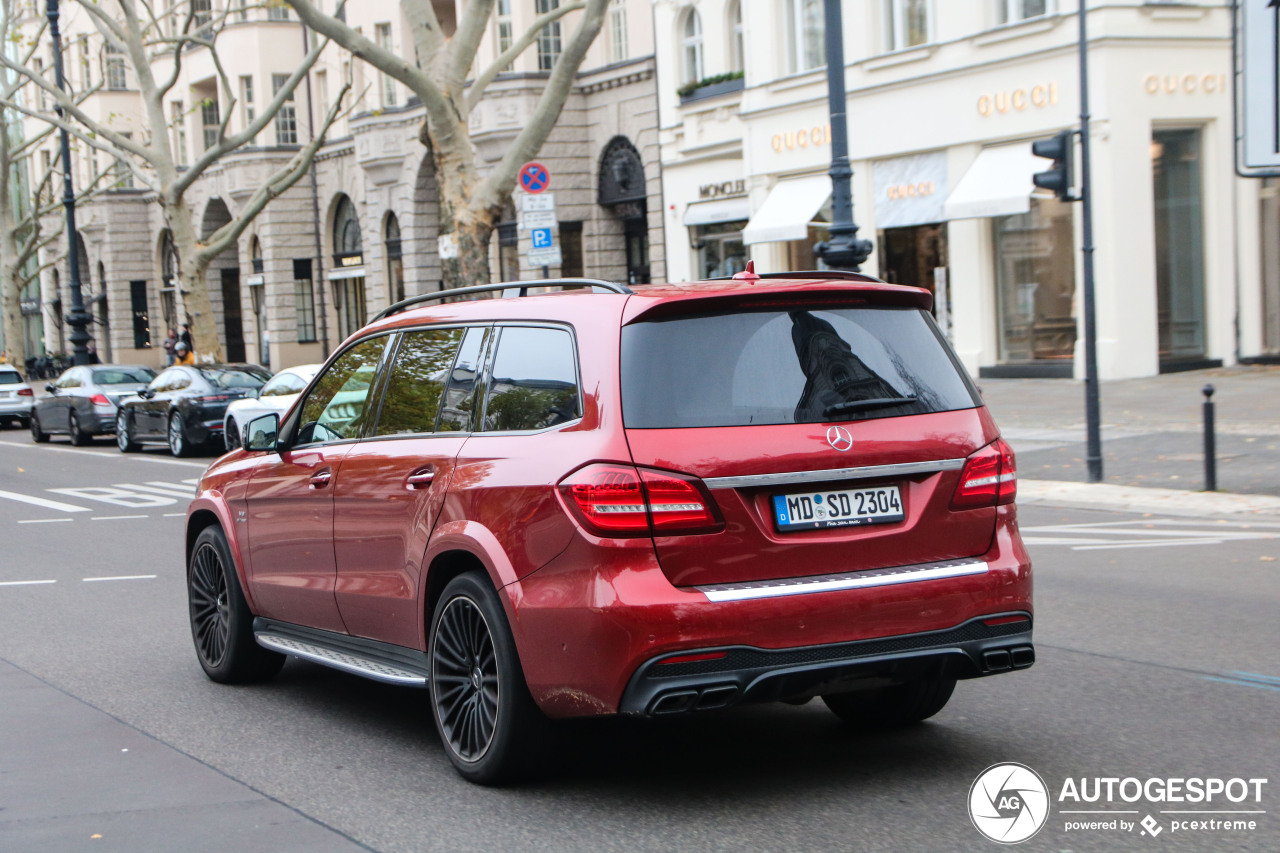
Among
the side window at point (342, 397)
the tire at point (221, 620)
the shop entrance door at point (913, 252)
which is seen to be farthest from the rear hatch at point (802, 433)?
the shop entrance door at point (913, 252)

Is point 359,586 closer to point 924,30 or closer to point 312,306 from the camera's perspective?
point 924,30

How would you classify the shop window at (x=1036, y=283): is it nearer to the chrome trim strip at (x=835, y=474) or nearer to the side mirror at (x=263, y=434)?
the side mirror at (x=263, y=434)

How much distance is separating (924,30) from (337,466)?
2241 cm

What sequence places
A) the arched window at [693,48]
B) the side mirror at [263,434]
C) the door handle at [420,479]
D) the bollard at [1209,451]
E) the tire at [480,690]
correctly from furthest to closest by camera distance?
the arched window at [693,48] < the bollard at [1209,451] < the side mirror at [263,434] < the door handle at [420,479] < the tire at [480,690]

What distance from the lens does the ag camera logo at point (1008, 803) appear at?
457cm

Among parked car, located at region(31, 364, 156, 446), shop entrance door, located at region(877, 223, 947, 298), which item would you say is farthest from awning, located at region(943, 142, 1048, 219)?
parked car, located at region(31, 364, 156, 446)

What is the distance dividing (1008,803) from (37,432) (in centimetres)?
2812

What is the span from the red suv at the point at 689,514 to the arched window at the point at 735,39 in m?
26.8

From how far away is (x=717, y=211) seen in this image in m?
32.0

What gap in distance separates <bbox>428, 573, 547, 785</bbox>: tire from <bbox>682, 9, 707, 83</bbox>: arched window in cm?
2823

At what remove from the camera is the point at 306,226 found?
4844 cm

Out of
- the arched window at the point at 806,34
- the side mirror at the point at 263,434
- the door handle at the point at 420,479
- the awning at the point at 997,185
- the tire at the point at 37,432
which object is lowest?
the tire at the point at 37,432

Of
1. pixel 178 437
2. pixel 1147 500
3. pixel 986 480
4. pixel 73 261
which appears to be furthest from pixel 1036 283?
pixel 73 261

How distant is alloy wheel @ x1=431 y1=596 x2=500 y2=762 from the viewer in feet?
17.0
